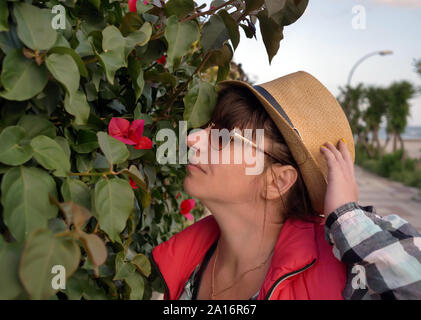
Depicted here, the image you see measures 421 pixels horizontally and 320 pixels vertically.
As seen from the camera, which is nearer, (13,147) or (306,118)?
(13,147)

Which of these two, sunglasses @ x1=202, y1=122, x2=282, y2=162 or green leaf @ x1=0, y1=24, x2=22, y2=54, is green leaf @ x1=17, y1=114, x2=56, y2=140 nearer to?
green leaf @ x1=0, y1=24, x2=22, y2=54

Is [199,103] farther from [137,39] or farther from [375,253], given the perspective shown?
[375,253]

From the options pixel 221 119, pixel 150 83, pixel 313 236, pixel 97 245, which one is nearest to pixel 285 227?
pixel 313 236

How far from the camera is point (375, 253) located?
854 mm

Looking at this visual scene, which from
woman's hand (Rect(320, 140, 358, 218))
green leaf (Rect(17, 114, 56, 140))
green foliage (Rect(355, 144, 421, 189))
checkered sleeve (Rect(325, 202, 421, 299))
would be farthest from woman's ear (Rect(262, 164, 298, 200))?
green foliage (Rect(355, 144, 421, 189))

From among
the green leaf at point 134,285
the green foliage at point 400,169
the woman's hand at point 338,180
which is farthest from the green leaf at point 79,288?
the green foliage at point 400,169

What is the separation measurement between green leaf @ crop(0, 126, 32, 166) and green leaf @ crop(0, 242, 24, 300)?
13 centimetres

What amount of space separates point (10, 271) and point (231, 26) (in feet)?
2.06

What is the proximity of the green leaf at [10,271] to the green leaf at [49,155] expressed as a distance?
138 mm

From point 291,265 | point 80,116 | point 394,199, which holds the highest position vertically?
point 80,116

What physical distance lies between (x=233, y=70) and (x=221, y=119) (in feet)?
9.49

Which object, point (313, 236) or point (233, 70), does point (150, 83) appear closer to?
point (313, 236)

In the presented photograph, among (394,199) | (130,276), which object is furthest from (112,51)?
(394,199)
